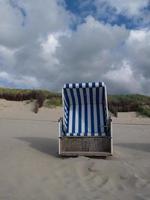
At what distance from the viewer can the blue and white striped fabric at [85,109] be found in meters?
9.12

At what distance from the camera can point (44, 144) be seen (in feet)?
32.3

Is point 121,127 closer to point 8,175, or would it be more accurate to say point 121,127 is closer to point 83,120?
point 83,120

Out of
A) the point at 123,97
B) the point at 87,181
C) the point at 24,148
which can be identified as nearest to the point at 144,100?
the point at 123,97

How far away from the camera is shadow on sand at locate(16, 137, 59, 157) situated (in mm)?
9142

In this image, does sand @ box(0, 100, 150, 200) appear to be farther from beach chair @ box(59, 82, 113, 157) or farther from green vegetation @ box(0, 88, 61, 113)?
green vegetation @ box(0, 88, 61, 113)

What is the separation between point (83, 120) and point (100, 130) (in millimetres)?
509

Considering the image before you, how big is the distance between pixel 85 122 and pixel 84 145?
72 centimetres

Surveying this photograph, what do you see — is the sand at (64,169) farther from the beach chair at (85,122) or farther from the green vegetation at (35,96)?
the green vegetation at (35,96)

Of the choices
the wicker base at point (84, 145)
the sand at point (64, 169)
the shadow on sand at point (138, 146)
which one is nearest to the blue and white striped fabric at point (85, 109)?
the wicker base at point (84, 145)

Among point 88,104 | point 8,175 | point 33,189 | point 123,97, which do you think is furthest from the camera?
point 123,97

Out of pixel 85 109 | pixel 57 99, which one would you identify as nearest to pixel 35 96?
pixel 57 99

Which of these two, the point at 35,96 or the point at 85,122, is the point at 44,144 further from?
the point at 35,96

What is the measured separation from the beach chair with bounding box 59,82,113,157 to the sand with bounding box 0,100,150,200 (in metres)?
0.34

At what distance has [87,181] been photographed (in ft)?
22.2
